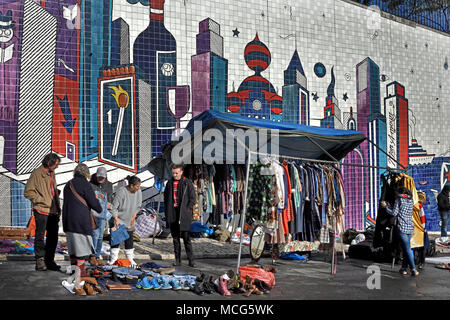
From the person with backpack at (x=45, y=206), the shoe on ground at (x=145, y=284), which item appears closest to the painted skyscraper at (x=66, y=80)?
the person with backpack at (x=45, y=206)

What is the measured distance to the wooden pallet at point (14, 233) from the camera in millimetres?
11516

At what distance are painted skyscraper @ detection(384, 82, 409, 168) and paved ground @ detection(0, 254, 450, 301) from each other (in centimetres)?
867

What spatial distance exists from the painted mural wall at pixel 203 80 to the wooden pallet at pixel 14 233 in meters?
0.89

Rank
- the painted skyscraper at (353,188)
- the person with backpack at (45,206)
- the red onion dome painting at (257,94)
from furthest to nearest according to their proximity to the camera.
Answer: the painted skyscraper at (353,188), the red onion dome painting at (257,94), the person with backpack at (45,206)

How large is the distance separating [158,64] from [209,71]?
5.16 feet

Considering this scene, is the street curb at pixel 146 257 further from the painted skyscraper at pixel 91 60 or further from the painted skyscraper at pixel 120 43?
the painted skyscraper at pixel 120 43

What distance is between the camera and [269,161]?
33.0 ft

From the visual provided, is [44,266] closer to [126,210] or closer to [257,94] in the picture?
[126,210]

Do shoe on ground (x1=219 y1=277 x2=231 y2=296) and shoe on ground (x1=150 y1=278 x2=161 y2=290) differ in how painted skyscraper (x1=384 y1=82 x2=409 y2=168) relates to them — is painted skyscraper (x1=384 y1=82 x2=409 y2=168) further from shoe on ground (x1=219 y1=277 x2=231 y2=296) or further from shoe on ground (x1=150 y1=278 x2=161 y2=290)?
shoe on ground (x1=150 y1=278 x2=161 y2=290)

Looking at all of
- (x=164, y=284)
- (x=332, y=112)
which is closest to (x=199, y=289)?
(x=164, y=284)

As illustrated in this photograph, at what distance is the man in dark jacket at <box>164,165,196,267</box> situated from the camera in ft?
32.9

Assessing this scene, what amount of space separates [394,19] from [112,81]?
35.6ft

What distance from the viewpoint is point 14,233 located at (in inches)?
457

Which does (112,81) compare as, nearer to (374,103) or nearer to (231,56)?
(231,56)
